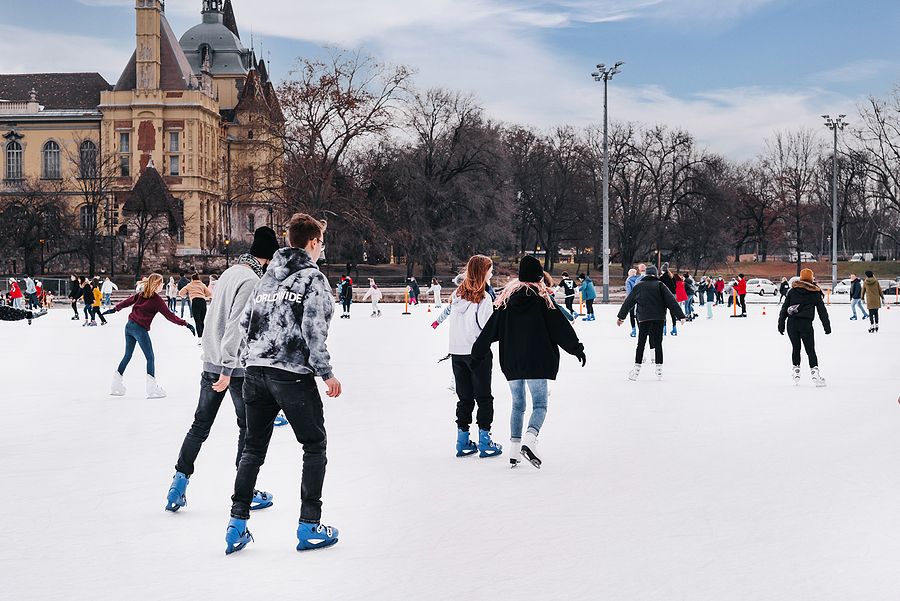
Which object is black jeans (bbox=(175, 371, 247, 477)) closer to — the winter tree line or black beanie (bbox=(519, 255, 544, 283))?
black beanie (bbox=(519, 255, 544, 283))

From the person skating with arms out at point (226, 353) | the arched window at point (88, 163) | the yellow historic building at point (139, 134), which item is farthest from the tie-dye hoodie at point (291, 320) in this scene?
the yellow historic building at point (139, 134)

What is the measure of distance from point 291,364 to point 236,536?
0.96m

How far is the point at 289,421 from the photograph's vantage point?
13.3 feet

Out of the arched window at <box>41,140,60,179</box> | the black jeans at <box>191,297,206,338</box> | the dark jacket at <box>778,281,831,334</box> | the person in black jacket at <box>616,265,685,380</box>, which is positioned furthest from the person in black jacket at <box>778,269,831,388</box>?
the arched window at <box>41,140,60,179</box>

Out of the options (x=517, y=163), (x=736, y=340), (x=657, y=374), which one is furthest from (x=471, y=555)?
(x=517, y=163)

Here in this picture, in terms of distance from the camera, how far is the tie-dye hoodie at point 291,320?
4031 mm

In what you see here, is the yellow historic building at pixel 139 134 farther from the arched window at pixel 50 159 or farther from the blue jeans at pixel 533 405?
the blue jeans at pixel 533 405

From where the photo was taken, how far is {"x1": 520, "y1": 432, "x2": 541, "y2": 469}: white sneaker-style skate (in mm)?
6016

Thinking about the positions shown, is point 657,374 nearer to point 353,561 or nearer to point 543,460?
point 543,460

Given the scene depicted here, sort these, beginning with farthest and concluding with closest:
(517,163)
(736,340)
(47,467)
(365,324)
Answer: (517,163)
(365,324)
(736,340)
(47,467)

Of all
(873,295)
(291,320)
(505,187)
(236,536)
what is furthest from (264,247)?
(505,187)

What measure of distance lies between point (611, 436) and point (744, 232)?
79451 millimetres

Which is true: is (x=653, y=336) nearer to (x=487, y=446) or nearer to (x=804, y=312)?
(x=804, y=312)

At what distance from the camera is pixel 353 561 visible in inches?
163
